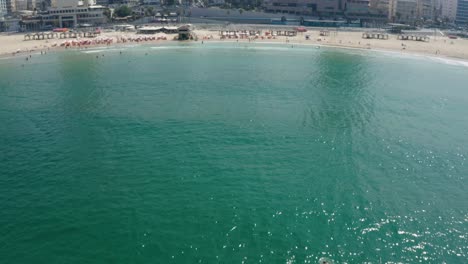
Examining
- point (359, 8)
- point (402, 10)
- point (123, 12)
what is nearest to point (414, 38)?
point (359, 8)

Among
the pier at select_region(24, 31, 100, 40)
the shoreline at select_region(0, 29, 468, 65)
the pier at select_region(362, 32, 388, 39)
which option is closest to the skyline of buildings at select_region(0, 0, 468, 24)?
the pier at select_region(24, 31, 100, 40)

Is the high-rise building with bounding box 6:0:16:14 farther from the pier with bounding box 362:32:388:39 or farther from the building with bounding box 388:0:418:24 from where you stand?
the building with bounding box 388:0:418:24

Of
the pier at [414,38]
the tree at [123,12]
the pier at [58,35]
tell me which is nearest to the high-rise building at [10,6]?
the tree at [123,12]

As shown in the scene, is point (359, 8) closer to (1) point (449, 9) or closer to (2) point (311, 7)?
(2) point (311, 7)

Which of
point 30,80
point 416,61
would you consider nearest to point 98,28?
point 30,80

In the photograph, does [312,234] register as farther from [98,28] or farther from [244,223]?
[98,28]

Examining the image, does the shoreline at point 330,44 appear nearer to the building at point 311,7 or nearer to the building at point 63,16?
the building at point 63,16
